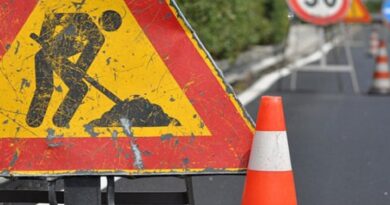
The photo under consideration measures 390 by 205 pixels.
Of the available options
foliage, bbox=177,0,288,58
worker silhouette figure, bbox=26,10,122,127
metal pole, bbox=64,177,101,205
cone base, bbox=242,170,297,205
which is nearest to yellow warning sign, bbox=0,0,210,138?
worker silhouette figure, bbox=26,10,122,127

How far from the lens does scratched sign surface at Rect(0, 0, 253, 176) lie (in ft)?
17.3

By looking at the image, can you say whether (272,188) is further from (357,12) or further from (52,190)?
(357,12)

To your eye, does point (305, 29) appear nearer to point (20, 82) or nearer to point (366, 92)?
point (366, 92)

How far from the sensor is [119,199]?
232 inches

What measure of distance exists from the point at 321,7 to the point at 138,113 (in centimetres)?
1283

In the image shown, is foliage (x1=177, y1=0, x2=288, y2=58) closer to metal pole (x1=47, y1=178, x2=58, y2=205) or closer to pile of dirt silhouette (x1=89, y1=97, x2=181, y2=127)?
metal pole (x1=47, y1=178, x2=58, y2=205)

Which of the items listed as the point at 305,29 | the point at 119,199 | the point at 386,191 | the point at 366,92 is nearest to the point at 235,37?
the point at 366,92

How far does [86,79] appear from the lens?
17.5 ft

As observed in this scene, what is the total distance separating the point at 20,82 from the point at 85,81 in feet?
0.97

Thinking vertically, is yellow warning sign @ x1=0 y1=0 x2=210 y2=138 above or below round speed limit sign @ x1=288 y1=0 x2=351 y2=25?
above

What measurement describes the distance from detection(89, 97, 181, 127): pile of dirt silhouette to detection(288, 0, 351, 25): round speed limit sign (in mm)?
12630

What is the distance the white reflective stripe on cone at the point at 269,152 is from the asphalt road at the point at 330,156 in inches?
83.8

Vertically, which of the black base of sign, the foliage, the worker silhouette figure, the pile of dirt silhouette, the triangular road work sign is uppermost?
the worker silhouette figure

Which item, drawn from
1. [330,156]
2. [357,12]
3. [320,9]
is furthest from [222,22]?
[330,156]
